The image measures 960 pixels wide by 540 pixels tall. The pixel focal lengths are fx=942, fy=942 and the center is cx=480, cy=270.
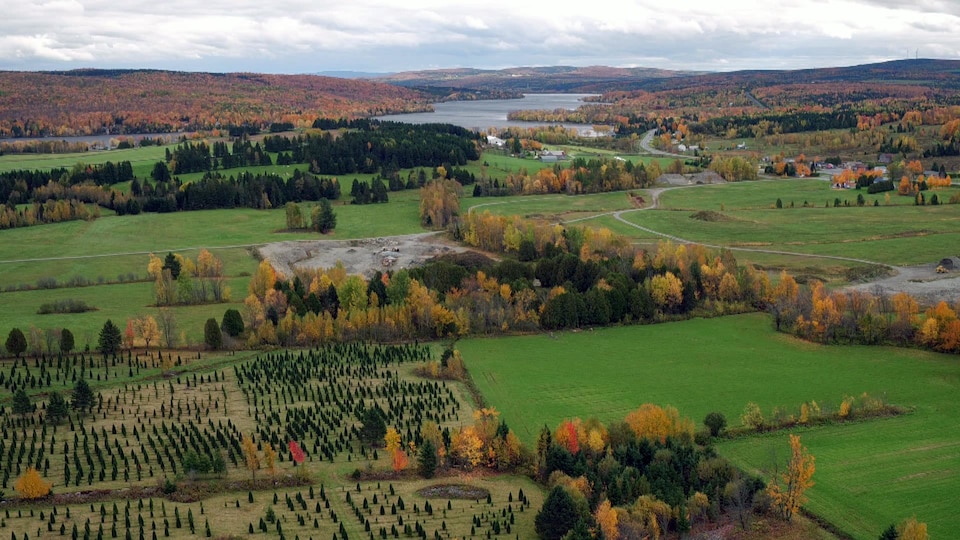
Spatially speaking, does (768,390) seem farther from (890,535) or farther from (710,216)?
(710,216)

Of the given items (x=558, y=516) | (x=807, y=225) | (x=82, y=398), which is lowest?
(x=82, y=398)

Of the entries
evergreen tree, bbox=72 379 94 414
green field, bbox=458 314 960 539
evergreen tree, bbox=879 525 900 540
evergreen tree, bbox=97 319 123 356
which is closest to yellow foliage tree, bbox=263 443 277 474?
green field, bbox=458 314 960 539

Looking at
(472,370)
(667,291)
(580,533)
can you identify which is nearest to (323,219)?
(667,291)

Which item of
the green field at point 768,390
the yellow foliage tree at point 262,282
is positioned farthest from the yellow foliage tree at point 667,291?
the yellow foliage tree at point 262,282

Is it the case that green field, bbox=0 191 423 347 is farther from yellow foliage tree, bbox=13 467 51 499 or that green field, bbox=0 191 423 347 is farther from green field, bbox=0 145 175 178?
green field, bbox=0 145 175 178

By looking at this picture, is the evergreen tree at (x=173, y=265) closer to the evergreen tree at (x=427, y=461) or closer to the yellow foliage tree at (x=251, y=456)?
the yellow foliage tree at (x=251, y=456)
